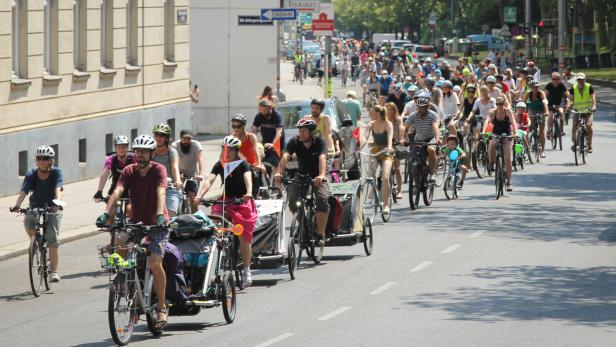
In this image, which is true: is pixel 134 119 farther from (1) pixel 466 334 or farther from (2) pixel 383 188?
(1) pixel 466 334

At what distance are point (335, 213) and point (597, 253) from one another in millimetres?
3737

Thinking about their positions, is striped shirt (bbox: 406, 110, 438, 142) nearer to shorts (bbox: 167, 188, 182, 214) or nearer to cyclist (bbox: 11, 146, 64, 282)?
shorts (bbox: 167, 188, 182, 214)

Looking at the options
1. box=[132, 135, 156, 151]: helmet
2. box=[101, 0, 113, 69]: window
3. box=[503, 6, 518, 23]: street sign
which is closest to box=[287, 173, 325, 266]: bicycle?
box=[132, 135, 156, 151]: helmet

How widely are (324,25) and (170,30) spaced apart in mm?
4885

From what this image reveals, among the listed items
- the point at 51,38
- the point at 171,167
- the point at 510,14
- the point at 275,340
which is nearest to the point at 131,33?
the point at 51,38

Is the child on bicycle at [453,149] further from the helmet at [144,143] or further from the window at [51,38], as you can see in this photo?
the helmet at [144,143]

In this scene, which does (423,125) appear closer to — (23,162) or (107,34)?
(23,162)

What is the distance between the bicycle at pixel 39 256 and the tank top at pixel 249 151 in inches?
142

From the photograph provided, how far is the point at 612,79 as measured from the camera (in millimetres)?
71938

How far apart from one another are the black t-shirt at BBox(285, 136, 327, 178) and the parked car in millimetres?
10160

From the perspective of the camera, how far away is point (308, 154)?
17.6 meters

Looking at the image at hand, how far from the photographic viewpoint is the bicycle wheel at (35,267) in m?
16.2

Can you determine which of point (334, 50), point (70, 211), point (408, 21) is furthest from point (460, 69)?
point (408, 21)

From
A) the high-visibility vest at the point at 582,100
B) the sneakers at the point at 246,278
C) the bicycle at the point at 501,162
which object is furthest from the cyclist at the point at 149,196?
the high-visibility vest at the point at 582,100
